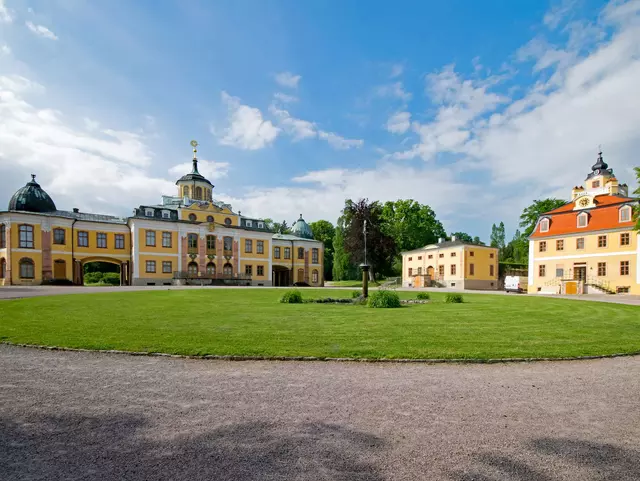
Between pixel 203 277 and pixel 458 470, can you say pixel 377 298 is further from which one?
pixel 203 277

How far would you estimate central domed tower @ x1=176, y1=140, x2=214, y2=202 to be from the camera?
176ft

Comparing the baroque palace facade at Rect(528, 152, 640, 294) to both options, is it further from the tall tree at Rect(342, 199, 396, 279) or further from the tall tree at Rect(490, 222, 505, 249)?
the tall tree at Rect(490, 222, 505, 249)

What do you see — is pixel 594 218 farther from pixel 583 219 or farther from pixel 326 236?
pixel 326 236

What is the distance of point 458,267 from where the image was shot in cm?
4753

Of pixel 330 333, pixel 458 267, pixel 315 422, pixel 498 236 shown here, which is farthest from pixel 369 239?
pixel 498 236

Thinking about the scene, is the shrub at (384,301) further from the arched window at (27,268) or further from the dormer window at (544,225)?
the arched window at (27,268)

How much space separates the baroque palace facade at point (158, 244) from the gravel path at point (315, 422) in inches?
1625

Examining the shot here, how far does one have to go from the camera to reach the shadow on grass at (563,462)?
2.95 m

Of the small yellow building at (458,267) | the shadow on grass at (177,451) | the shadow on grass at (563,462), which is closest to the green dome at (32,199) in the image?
the shadow on grass at (177,451)

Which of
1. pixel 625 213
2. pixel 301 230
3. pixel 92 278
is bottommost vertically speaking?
pixel 92 278

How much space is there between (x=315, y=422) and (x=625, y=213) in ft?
130

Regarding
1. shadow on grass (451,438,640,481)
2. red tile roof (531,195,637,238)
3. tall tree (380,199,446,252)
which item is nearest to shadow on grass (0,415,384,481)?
shadow on grass (451,438,640,481)

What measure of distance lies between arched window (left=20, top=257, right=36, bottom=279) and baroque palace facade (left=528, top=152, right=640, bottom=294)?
55.1 metres

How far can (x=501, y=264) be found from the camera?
54781mm
